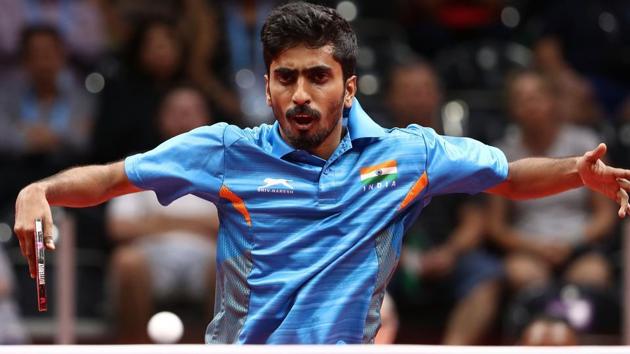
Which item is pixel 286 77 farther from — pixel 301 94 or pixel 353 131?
pixel 353 131

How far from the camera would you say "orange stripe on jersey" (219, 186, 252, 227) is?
379 centimetres

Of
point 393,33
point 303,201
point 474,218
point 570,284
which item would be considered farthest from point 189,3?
point 303,201

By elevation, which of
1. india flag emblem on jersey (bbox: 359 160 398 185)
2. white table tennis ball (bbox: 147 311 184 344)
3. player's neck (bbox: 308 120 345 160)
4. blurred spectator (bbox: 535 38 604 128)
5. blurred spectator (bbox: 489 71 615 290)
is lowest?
white table tennis ball (bbox: 147 311 184 344)

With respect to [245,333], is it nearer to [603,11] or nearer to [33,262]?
[33,262]

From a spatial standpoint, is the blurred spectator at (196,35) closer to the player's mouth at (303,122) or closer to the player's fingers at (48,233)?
the player's mouth at (303,122)

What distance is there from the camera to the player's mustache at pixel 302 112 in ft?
12.3

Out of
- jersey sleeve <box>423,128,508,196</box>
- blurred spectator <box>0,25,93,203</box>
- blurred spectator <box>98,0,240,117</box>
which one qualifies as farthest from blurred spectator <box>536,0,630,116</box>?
jersey sleeve <box>423,128,508,196</box>

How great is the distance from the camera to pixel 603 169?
365 cm

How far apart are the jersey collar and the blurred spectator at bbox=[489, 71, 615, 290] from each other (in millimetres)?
3171

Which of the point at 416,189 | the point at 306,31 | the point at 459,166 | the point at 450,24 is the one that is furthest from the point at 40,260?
the point at 450,24

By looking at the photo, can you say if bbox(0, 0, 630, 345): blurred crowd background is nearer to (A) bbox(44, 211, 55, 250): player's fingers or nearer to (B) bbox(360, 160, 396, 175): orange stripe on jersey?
(B) bbox(360, 160, 396, 175): orange stripe on jersey

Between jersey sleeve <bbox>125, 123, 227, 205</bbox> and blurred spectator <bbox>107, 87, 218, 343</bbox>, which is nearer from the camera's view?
jersey sleeve <bbox>125, 123, 227, 205</bbox>

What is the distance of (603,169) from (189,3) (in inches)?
187

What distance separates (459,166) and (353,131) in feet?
1.13
